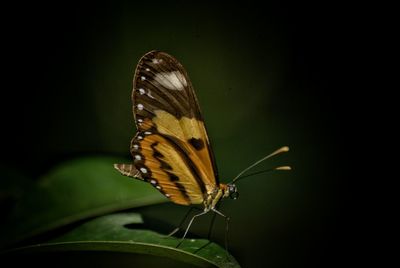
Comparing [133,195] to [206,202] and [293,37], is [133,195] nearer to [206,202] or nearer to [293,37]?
[206,202]

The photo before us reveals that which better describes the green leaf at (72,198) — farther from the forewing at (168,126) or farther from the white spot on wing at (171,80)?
the white spot on wing at (171,80)

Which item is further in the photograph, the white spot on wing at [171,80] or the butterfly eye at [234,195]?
the butterfly eye at [234,195]

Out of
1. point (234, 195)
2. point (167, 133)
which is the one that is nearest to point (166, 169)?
point (167, 133)

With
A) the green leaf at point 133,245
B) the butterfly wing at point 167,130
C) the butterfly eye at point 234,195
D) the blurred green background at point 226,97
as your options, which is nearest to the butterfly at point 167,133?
the butterfly wing at point 167,130

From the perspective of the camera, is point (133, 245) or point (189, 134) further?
point (189, 134)

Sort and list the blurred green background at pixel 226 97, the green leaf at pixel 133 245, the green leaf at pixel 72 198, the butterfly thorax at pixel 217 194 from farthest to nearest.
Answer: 1. the blurred green background at pixel 226 97
2. the butterfly thorax at pixel 217 194
3. the green leaf at pixel 72 198
4. the green leaf at pixel 133 245

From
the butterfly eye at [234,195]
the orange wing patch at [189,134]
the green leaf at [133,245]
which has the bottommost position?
the butterfly eye at [234,195]

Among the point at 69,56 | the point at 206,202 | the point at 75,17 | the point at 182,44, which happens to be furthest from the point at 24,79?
the point at 206,202

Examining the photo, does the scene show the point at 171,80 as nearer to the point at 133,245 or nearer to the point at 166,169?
the point at 166,169
